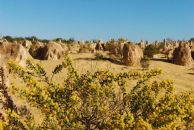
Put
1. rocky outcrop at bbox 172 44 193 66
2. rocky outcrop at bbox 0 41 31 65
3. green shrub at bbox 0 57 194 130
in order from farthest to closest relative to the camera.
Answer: rocky outcrop at bbox 172 44 193 66
rocky outcrop at bbox 0 41 31 65
green shrub at bbox 0 57 194 130

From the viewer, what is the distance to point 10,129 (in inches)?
465

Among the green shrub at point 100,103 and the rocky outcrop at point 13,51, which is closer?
the green shrub at point 100,103

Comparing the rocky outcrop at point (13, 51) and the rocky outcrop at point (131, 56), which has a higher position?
the rocky outcrop at point (13, 51)

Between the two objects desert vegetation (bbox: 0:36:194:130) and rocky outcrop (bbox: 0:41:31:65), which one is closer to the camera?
desert vegetation (bbox: 0:36:194:130)

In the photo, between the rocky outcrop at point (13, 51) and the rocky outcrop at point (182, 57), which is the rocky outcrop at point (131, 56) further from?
the rocky outcrop at point (13, 51)

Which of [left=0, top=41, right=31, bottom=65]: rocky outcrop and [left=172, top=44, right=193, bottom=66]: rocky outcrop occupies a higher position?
[left=0, top=41, right=31, bottom=65]: rocky outcrop

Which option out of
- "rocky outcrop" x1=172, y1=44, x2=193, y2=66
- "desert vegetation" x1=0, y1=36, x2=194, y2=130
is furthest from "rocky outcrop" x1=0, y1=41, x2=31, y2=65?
"desert vegetation" x1=0, y1=36, x2=194, y2=130

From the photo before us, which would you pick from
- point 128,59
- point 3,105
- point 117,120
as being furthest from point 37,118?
point 128,59

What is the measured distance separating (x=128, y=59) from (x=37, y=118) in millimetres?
28352

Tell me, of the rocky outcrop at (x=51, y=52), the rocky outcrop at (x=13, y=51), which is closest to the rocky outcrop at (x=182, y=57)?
the rocky outcrop at (x=51, y=52)

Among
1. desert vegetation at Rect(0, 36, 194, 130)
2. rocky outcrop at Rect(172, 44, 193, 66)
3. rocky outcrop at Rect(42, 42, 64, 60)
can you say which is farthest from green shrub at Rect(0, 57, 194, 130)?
rocky outcrop at Rect(172, 44, 193, 66)

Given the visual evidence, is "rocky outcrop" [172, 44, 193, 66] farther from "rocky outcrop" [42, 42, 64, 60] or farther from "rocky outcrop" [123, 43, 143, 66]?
"rocky outcrop" [42, 42, 64, 60]

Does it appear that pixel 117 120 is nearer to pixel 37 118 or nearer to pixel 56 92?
pixel 56 92

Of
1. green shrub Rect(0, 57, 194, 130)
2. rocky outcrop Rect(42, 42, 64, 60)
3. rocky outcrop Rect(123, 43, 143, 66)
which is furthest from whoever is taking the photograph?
rocky outcrop Rect(42, 42, 64, 60)
